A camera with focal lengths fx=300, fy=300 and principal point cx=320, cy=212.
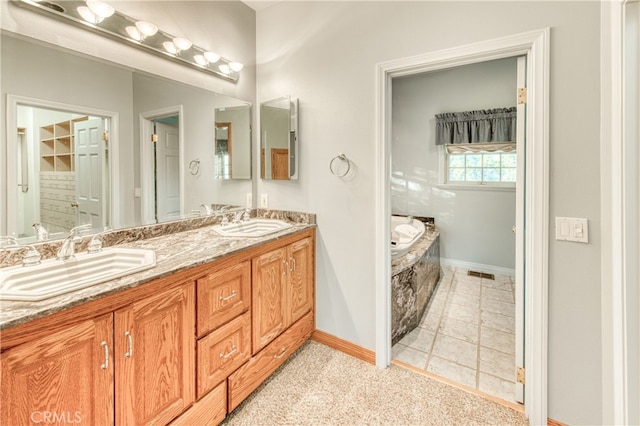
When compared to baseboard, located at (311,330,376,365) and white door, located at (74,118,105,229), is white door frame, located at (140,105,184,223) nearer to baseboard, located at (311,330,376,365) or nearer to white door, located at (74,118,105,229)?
white door, located at (74,118,105,229)

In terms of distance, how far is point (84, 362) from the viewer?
1.01 metres

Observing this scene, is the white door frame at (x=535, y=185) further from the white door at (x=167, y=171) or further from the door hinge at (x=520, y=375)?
the white door at (x=167, y=171)

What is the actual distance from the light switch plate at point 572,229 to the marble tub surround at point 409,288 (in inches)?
41.9

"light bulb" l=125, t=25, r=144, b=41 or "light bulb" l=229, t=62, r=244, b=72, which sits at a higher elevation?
"light bulb" l=229, t=62, r=244, b=72

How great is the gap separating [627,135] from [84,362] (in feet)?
5.86

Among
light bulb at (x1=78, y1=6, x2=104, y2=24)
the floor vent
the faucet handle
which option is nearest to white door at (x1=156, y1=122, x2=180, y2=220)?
the faucet handle

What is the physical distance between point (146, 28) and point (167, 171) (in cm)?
83

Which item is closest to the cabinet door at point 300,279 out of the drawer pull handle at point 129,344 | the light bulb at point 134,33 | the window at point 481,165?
the drawer pull handle at point 129,344

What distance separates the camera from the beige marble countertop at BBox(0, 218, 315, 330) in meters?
0.88

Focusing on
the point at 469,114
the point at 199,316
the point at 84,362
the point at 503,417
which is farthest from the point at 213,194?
the point at 469,114

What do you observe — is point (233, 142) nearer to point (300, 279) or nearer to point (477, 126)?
point (300, 279)

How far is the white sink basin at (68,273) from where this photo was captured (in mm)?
996

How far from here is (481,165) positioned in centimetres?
405

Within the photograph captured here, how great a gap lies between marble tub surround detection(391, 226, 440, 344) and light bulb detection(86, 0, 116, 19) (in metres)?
2.34
